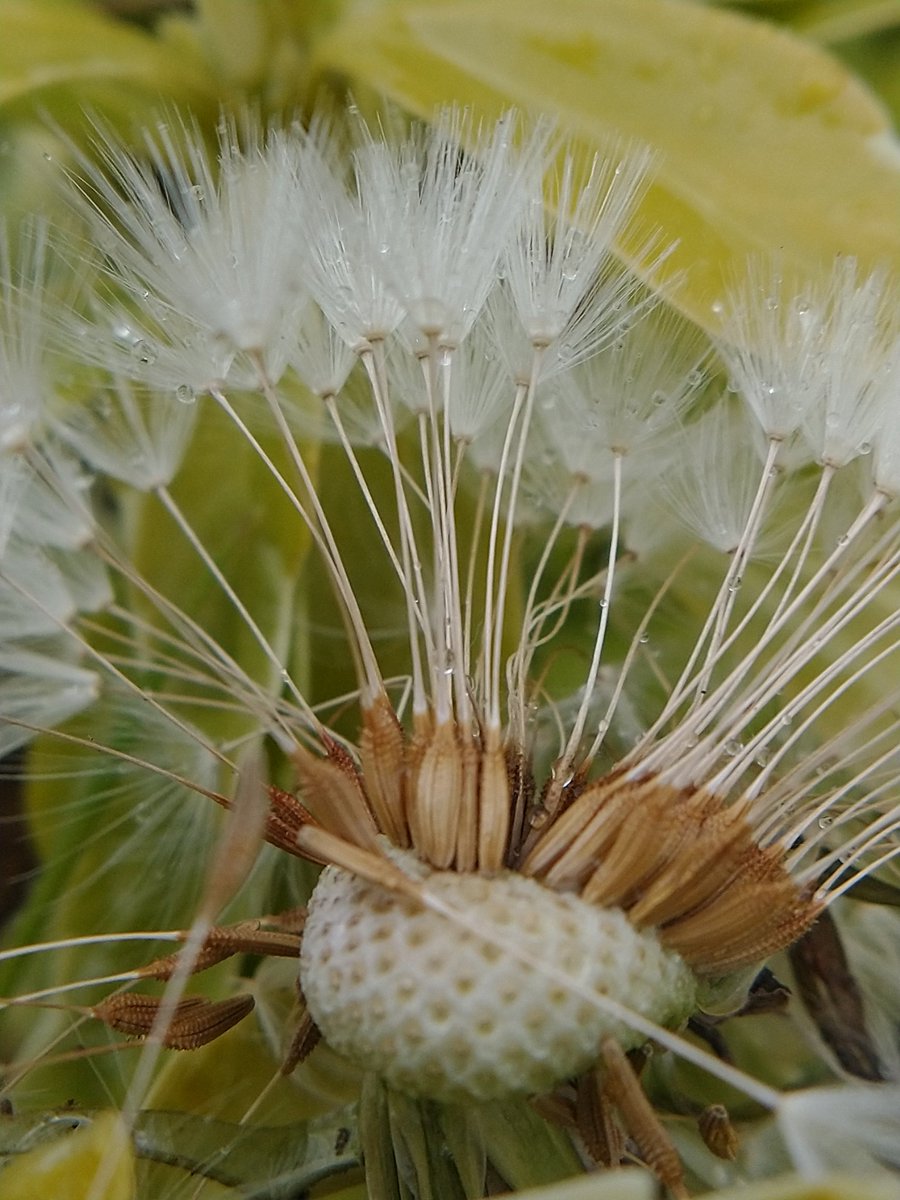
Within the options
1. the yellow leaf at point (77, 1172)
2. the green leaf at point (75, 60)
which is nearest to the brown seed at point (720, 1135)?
the yellow leaf at point (77, 1172)

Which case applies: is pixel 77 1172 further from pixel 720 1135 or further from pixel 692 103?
pixel 692 103

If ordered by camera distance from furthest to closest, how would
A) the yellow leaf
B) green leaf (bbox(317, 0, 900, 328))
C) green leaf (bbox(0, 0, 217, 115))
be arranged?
green leaf (bbox(0, 0, 217, 115)) → green leaf (bbox(317, 0, 900, 328)) → the yellow leaf

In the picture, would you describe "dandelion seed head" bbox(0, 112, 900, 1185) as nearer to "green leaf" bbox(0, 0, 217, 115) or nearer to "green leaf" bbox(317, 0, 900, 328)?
"green leaf" bbox(317, 0, 900, 328)

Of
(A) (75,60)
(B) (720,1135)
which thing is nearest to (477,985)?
(B) (720,1135)

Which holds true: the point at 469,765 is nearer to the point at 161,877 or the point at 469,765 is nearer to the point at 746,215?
the point at 161,877

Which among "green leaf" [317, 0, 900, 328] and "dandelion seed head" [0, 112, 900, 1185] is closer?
"dandelion seed head" [0, 112, 900, 1185]

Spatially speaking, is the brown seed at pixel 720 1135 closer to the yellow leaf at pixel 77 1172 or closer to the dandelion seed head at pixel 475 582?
the dandelion seed head at pixel 475 582

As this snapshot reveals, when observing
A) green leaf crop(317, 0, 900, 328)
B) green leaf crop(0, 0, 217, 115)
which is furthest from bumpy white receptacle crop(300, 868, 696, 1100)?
green leaf crop(0, 0, 217, 115)
